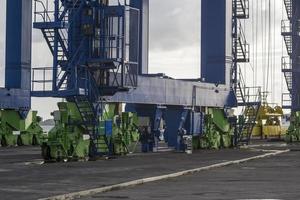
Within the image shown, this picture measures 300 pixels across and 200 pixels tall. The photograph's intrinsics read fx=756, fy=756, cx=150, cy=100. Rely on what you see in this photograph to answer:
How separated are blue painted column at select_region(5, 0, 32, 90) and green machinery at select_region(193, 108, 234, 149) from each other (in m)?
12.0

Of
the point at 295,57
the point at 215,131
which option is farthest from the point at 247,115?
the point at 295,57

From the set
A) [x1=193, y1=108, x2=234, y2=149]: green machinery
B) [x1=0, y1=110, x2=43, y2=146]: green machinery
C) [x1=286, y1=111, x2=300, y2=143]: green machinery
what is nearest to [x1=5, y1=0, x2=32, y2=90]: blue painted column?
[x1=0, y1=110, x2=43, y2=146]: green machinery

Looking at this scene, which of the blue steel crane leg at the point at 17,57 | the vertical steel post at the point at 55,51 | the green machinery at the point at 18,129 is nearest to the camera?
the vertical steel post at the point at 55,51

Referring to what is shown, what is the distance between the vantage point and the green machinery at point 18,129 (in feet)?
174

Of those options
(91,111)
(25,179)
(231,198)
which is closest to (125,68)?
(91,111)

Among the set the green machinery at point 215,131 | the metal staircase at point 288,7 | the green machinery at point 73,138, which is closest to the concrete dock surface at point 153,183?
the green machinery at point 73,138

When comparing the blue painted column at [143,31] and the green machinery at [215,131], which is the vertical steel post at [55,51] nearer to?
the blue painted column at [143,31]

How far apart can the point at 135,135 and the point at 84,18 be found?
568 inches

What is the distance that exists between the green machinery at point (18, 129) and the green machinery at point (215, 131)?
459 inches

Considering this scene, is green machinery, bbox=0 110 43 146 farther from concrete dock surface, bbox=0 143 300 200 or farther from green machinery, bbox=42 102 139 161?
concrete dock surface, bbox=0 143 300 200

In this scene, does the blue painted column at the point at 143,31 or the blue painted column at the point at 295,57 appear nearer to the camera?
the blue painted column at the point at 143,31

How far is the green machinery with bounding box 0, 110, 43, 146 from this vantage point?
53.0 m

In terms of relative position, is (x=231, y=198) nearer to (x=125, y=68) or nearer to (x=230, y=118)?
(x=125, y=68)

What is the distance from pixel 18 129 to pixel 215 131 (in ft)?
46.7
